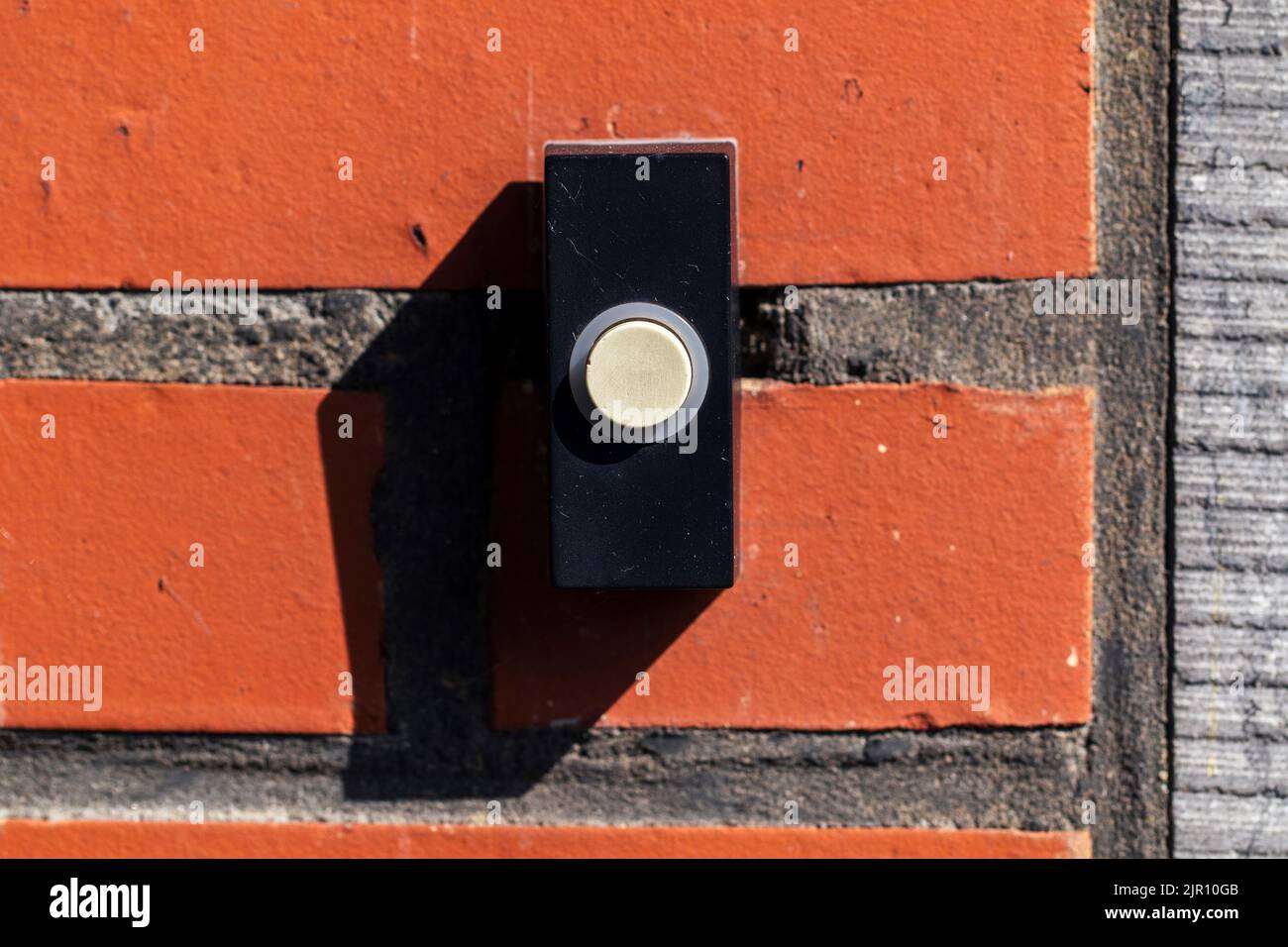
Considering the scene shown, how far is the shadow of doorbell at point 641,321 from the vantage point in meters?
0.65

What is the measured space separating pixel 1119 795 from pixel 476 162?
71cm

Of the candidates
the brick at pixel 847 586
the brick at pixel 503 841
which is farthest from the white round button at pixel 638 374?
the brick at pixel 503 841

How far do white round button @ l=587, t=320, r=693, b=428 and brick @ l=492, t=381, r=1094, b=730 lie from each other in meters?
0.15

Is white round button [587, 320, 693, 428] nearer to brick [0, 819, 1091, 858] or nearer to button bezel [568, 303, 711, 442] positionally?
button bezel [568, 303, 711, 442]

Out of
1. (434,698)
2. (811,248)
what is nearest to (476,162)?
(811,248)

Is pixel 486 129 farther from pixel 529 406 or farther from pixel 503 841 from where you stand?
pixel 503 841

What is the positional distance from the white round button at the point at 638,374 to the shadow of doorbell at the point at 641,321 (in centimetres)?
1

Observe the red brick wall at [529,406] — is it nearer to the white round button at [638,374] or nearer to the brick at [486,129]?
the brick at [486,129]

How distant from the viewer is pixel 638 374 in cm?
63

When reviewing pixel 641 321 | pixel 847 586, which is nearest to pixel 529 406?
pixel 641 321

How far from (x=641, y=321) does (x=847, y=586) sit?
0.91 ft

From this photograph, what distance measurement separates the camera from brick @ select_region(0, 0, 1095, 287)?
75 centimetres

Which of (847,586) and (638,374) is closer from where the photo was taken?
(638,374)

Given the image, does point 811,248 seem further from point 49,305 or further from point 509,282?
point 49,305
